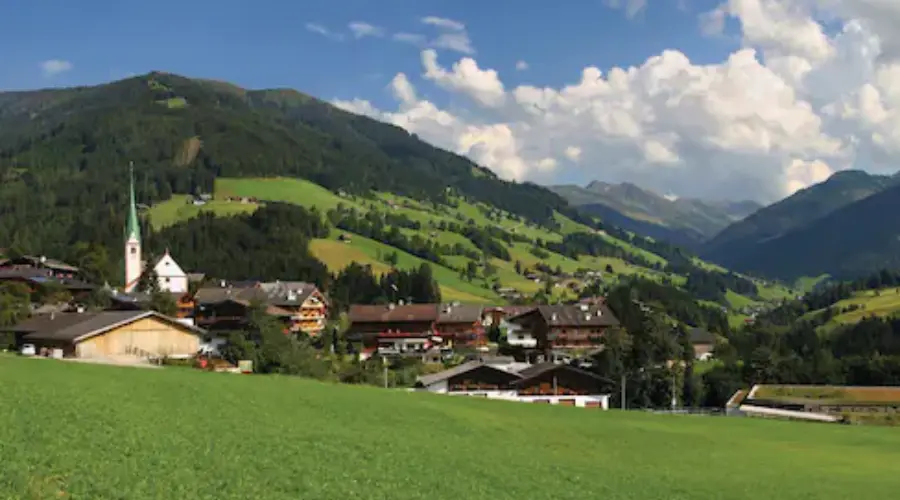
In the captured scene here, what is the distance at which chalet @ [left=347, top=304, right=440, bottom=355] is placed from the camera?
13575 cm

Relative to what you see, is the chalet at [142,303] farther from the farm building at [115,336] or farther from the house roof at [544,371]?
the house roof at [544,371]

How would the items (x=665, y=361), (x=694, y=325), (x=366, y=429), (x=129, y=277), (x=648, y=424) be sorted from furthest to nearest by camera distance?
(x=694, y=325), (x=129, y=277), (x=665, y=361), (x=648, y=424), (x=366, y=429)

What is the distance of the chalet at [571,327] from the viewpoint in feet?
455

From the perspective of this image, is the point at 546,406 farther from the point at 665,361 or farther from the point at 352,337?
the point at 352,337

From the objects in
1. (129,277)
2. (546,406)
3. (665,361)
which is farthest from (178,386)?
(129,277)

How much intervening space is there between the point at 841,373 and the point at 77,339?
89.1 metres

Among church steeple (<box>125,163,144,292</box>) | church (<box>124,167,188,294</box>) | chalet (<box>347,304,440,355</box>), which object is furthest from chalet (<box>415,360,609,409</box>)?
church steeple (<box>125,163,144,292</box>)

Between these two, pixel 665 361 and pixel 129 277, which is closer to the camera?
pixel 665 361

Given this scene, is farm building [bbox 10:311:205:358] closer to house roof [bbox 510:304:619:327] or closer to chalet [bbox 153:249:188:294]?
house roof [bbox 510:304:619:327]

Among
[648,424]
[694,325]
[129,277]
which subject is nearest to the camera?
[648,424]

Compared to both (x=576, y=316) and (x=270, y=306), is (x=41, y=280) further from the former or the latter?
(x=576, y=316)

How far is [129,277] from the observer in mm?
157125

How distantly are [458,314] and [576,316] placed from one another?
64.4ft

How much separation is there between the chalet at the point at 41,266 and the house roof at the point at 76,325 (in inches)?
2996
